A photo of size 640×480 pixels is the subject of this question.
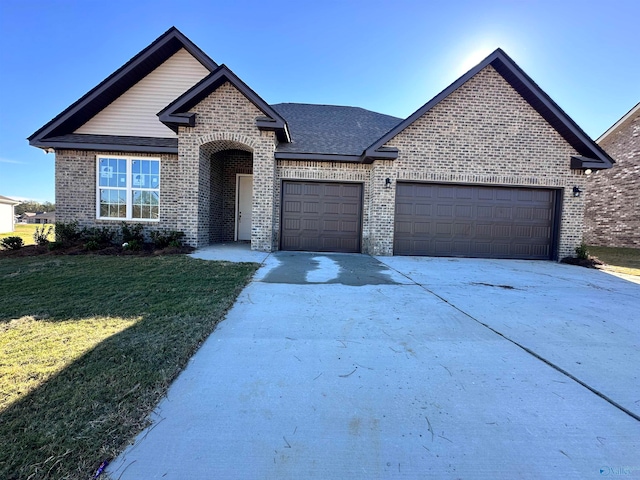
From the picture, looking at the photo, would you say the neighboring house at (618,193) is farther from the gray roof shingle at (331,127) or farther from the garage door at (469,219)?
the gray roof shingle at (331,127)

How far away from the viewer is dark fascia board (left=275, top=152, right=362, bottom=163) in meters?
9.54

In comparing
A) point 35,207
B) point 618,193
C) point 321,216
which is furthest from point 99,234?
point 35,207

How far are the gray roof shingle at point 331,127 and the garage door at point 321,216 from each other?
126 cm

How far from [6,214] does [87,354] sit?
3568 cm

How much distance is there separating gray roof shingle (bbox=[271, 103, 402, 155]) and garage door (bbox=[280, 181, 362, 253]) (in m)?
1.26

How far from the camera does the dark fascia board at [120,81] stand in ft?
31.1

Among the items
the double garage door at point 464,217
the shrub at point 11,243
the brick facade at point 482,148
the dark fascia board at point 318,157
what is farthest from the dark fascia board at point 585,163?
the shrub at point 11,243

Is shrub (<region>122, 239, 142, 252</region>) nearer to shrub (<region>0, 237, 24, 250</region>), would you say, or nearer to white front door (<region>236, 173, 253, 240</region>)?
shrub (<region>0, 237, 24, 250</region>)

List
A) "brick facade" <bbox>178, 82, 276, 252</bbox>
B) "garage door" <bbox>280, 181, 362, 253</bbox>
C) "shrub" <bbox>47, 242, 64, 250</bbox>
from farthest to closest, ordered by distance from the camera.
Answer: "garage door" <bbox>280, 181, 362, 253</bbox> → "brick facade" <bbox>178, 82, 276, 252</bbox> → "shrub" <bbox>47, 242, 64, 250</bbox>

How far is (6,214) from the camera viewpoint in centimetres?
2692

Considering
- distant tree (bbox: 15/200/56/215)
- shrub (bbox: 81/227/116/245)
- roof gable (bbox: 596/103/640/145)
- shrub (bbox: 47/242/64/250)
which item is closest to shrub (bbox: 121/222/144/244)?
shrub (bbox: 81/227/116/245)

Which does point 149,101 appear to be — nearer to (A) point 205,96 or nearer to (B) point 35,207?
(A) point 205,96

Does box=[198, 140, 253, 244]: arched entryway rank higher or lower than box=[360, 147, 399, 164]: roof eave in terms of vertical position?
lower

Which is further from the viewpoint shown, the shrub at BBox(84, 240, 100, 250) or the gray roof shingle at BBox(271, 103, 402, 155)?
the gray roof shingle at BBox(271, 103, 402, 155)
